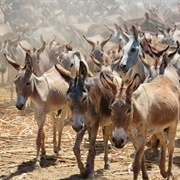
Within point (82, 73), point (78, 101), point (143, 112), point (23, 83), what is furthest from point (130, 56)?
point (143, 112)

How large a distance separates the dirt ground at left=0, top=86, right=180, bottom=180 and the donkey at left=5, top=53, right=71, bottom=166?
0.32 meters

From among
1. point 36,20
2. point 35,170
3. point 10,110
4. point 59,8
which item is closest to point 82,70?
point 35,170

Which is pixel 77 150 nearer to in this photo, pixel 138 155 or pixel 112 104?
pixel 138 155

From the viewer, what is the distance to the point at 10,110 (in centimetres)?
1371

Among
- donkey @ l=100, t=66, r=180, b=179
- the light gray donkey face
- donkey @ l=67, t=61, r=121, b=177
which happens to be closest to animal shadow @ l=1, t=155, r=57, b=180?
donkey @ l=67, t=61, r=121, b=177

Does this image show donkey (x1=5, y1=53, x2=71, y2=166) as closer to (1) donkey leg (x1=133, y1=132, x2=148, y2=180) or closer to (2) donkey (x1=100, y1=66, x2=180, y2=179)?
(2) donkey (x1=100, y1=66, x2=180, y2=179)

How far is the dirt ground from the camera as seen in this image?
7.73 m

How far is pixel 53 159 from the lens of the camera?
28.7ft

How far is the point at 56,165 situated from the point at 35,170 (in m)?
0.52

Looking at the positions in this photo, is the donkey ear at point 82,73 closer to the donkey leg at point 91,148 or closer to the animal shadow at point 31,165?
the donkey leg at point 91,148

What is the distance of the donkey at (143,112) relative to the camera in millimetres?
5713

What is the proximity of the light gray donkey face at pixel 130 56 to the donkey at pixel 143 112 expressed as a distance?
2404mm

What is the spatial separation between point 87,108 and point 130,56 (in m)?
3.66

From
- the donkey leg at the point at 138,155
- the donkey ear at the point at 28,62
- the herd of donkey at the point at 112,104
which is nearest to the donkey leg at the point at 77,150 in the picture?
the herd of donkey at the point at 112,104
